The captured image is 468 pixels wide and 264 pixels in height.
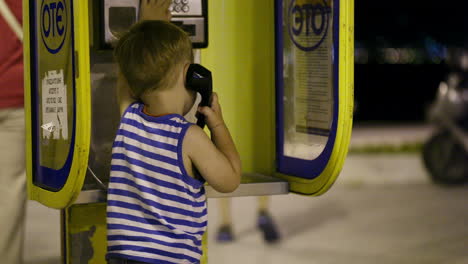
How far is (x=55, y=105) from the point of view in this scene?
244cm

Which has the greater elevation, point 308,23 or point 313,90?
point 308,23

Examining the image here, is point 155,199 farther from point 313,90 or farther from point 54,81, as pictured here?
point 313,90

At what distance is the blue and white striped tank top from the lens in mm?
2189

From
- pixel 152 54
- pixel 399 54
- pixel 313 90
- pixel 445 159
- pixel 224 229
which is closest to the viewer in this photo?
pixel 152 54

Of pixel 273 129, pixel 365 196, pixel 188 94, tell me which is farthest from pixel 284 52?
pixel 365 196

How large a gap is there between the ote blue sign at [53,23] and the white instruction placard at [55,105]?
8 cm

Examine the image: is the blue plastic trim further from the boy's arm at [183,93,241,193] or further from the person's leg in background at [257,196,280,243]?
the person's leg in background at [257,196,280,243]

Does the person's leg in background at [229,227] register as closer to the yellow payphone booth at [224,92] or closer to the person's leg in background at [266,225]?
the person's leg in background at [266,225]

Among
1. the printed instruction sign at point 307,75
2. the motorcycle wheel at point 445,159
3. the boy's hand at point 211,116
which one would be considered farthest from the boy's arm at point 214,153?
the motorcycle wheel at point 445,159

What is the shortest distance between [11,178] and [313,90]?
112 cm

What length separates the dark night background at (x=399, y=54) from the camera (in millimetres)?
14492

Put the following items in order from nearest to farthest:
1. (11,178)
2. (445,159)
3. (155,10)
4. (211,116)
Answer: (211,116), (155,10), (11,178), (445,159)

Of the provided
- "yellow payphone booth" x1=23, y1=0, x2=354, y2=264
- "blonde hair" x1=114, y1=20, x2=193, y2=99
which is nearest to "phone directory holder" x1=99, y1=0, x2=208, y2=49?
"yellow payphone booth" x1=23, y1=0, x2=354, y2=264

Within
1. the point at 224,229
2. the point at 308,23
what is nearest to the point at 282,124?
the point at 308,23
